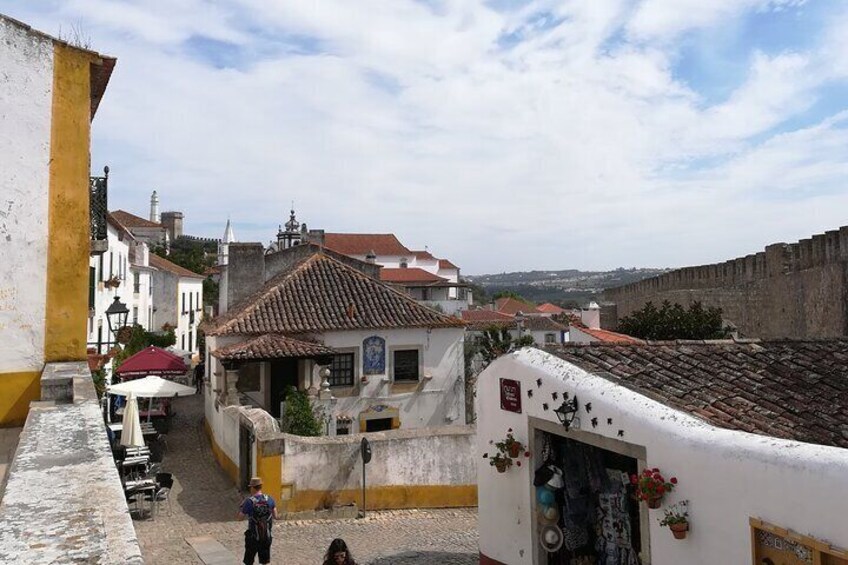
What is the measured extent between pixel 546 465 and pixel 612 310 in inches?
1560

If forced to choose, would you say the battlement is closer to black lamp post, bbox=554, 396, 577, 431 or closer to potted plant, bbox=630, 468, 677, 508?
black lamp post, bbox=554, 396, 577, 431

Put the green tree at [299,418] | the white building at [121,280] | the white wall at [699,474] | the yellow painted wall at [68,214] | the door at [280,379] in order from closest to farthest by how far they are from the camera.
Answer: the white wall at [699,474] < the yellow painted wall at [68,214] < the green tree at [299,418] < the door at [280,379] < the white building at [121,280]

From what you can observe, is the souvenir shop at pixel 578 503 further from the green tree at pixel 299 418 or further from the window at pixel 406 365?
the window at pixel 406 365

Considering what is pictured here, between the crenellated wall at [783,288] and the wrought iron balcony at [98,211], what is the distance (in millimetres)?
18875

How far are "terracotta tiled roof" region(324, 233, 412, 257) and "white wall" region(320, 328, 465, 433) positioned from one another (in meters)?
48.5

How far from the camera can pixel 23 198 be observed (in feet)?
24.7

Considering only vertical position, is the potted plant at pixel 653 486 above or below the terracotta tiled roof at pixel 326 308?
below

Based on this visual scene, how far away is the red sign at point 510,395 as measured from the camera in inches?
346

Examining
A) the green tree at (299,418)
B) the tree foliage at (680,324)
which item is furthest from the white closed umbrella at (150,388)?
the tree foliage at (680,324)

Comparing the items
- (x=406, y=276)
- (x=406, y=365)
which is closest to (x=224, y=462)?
(x=406, y=365)

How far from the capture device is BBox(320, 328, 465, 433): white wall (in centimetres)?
1953

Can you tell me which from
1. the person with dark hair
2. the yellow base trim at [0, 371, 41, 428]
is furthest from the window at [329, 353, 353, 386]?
the person with dark hair

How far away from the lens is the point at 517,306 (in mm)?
71062

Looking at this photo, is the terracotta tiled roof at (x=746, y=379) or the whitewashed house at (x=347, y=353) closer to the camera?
the terracotta tiled roof at (x=746, y=379)
